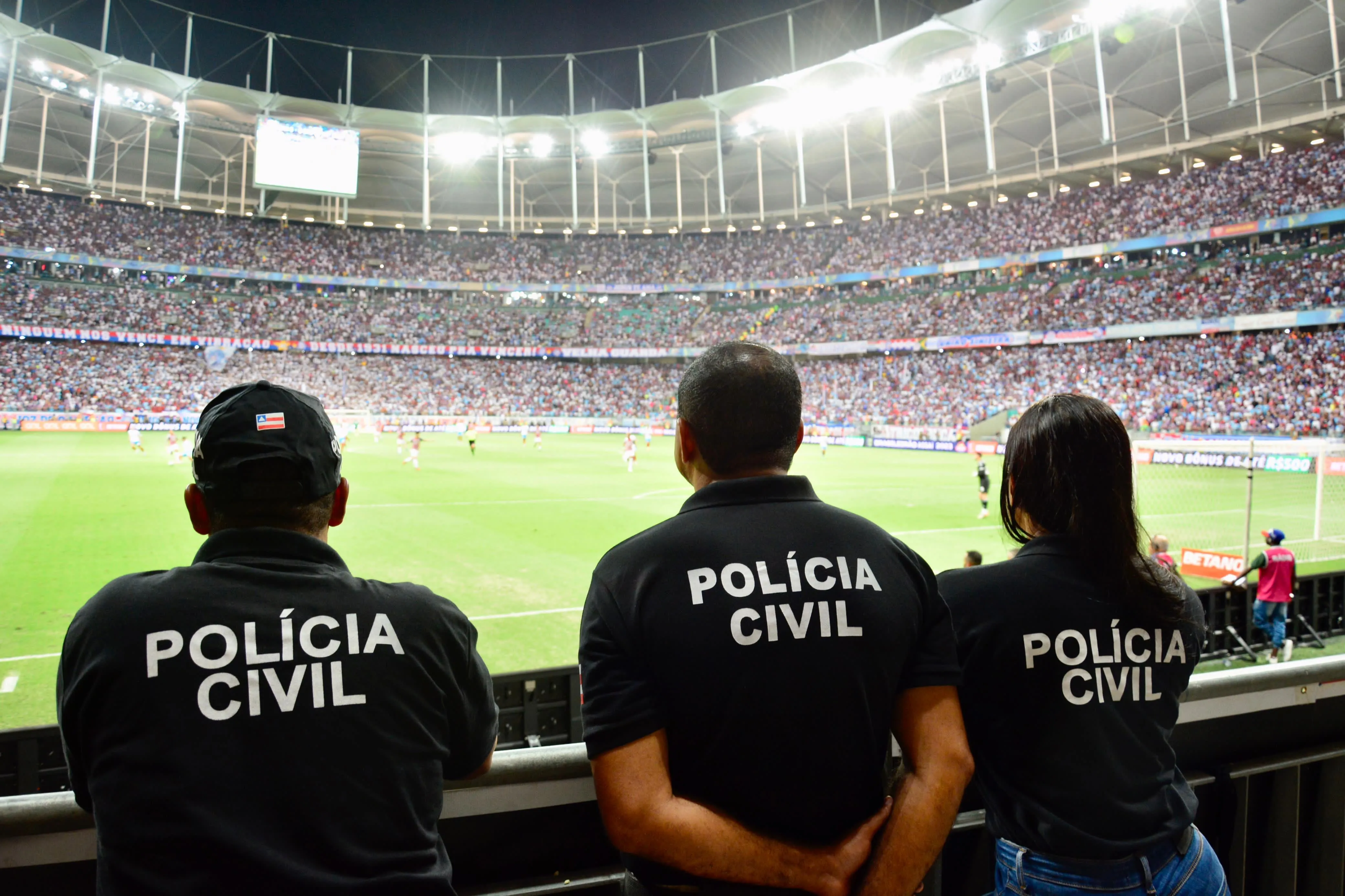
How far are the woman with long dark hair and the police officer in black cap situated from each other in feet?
4.86

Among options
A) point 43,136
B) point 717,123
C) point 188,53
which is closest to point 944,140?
point 717,123

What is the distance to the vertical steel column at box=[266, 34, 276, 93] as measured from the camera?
55.4m

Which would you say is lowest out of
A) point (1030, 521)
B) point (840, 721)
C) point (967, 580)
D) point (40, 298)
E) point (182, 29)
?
point (840, 721)

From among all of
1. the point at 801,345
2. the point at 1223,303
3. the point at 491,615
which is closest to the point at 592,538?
the point at 491,615

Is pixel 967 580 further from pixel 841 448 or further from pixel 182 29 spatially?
pixel 182 29

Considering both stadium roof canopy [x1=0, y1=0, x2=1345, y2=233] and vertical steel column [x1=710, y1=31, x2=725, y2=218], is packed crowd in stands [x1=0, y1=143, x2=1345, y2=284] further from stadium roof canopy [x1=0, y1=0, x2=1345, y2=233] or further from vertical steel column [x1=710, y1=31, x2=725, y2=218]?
vertical steel column [x1=710, y1=31, x2=725, y2=218]

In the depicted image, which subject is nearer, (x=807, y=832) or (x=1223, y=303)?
(x=807, y=832)

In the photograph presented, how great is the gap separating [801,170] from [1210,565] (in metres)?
48.5

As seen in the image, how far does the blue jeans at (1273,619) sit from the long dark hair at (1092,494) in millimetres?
9842

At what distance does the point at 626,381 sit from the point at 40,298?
46.8 m

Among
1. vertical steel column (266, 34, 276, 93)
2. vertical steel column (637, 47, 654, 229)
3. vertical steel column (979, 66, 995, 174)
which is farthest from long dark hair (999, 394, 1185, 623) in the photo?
vertical steel column (266, 34, 276, 93)

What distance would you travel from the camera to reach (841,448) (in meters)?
48.0

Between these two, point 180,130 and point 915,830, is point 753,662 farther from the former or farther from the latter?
point 180,130

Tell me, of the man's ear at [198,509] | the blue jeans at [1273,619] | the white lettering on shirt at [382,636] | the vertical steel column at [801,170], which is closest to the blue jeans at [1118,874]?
the white lettering on shirt at [382,636]
